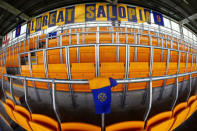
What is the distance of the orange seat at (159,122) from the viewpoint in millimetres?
767

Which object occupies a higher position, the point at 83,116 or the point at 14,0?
the point at 14,0

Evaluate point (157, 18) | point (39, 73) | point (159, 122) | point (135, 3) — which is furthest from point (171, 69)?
point (157, 18)

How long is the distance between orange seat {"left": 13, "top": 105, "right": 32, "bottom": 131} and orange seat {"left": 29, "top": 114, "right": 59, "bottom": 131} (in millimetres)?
98

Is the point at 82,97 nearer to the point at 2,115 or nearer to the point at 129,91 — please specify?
the point at 129,91

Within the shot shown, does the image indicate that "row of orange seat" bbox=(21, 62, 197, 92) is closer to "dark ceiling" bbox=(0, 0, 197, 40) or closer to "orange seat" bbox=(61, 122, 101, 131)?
"orange seat" bbox=(61, 122, 101, 131)

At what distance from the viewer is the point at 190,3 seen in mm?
5133

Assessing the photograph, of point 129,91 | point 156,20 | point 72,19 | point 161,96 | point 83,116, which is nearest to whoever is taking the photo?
point 83,116

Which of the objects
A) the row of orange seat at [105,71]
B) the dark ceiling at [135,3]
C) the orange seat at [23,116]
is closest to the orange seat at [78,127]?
the orange seat at [23,116]

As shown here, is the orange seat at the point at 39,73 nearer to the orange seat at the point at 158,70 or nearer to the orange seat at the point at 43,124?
the orange seat at the point at 43,124

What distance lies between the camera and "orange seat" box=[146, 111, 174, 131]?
0.77m

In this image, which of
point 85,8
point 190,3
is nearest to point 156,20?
point 190,3

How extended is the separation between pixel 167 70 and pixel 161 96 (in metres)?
0.61

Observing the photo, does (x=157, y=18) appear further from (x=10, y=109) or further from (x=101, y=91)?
(x=10, y=109)

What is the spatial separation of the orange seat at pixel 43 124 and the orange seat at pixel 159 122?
106 centimetres
